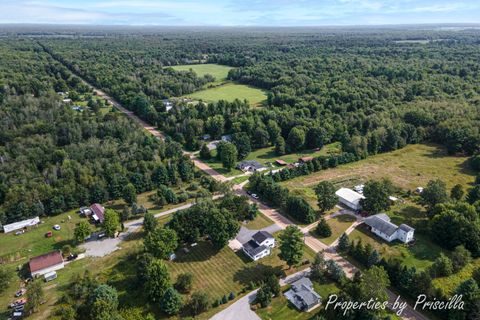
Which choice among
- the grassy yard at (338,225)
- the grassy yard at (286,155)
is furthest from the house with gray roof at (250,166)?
the grassy yard at (338,225)

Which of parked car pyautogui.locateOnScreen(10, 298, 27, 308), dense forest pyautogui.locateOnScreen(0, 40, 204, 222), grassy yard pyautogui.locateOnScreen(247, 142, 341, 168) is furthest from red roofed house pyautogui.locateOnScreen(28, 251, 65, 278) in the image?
grassy yard pyautogui.locateOnScreen(247, 142, 341, 168)

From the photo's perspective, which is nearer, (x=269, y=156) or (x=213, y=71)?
(x=269, y=156)

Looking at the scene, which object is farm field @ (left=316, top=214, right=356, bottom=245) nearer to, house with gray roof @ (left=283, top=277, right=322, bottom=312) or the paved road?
house with gray roof @ (left=283, top=277, right=322, bottom=312)

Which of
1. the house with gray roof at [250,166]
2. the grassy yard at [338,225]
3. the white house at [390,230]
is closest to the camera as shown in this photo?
the white house at [390,230]

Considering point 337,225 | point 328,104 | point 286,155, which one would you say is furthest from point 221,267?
point 328,104

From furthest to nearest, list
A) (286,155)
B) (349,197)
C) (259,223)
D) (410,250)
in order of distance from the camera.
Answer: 1. (286,155)
2. (349,197)
3. (259,223)
4. (410,250)

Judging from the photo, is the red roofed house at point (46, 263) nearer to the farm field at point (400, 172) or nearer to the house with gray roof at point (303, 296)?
the house with gray roof at point (303, 296)

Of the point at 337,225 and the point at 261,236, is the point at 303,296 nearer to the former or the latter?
the point at 261,236

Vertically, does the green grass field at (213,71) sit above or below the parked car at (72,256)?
above
